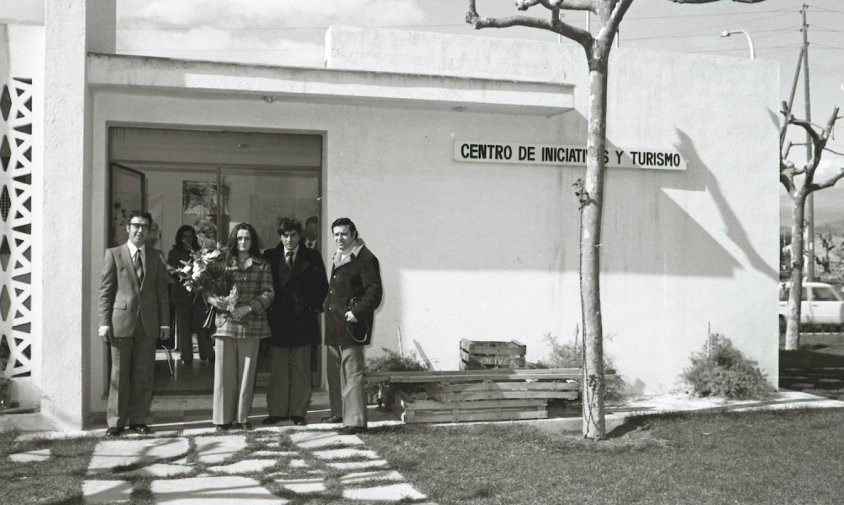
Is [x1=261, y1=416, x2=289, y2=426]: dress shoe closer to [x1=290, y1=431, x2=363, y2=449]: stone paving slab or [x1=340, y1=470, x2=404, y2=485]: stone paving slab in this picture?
[x1=290, y1=431, x2=363, y2=449]: stone paving slab

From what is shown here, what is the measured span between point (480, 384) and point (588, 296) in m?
1.63

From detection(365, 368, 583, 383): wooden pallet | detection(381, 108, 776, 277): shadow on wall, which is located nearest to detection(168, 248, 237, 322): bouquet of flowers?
detection(365, 368, 583, 383): wooden pallet

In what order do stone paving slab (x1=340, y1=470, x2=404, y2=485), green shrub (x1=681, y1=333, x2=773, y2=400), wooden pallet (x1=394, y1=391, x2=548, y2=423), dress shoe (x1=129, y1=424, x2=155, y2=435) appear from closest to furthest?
stone paving slab (x1=340, y1=470, x2=404, y2=485), dress shoe (x1=129, y1=424, x2=155, y2=435), wooden pallet (x1=394, y1=391, x2=548, y2=423), green shrub (x1=681, y1=333, x2=773, y2=400)

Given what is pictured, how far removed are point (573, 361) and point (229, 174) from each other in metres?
4.60

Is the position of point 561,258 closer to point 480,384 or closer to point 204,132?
point 480,384

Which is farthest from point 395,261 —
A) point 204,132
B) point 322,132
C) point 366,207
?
point 204,132

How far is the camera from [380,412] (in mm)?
9281

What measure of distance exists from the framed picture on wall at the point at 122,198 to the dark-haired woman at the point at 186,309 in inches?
49.0

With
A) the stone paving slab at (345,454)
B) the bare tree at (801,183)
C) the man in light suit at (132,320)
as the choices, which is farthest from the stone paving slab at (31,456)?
the bare tree at (801,183)

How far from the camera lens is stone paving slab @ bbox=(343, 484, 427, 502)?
19.5ft

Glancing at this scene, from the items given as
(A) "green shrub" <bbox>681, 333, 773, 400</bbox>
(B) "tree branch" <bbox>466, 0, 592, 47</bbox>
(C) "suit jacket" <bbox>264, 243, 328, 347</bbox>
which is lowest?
(A) "green shrub" <bbox>681, 333, 773, 400</bbox>

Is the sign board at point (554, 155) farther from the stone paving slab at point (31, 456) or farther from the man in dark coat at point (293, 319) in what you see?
the stone paving slab at point (31, 456)

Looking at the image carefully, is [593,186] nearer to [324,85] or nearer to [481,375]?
[481,375]

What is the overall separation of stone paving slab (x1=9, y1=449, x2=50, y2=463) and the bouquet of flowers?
5.87ft
